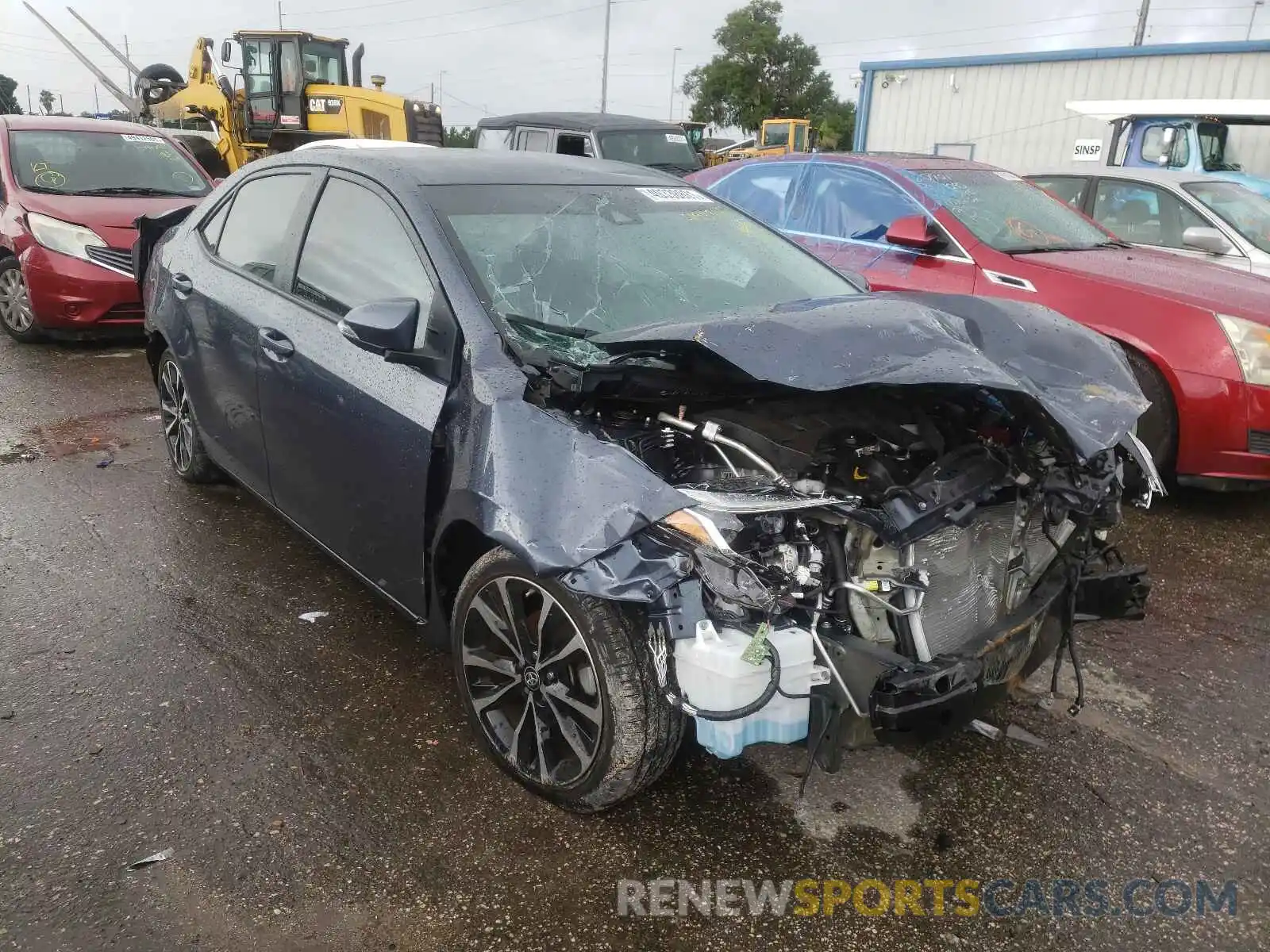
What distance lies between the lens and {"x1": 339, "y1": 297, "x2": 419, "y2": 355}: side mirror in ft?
8.69

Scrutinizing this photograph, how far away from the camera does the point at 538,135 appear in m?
12.3

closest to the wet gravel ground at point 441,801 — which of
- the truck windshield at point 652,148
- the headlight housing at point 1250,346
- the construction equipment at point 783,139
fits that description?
the headlight housing at point 1250,346

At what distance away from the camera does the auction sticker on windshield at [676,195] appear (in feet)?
11.6

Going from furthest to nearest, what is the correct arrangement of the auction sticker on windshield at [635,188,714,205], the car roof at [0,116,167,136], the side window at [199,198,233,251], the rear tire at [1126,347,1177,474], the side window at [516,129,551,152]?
the side window at [516,129,551,152] < the car roof at [0,116,167,136] < the rear tire at [1126,347,1177,474] < the side window at [199,198,233,251] < the auction sticker on windshield at [635,188,714,205]

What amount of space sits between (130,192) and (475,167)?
6021mm

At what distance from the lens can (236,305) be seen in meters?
3.67

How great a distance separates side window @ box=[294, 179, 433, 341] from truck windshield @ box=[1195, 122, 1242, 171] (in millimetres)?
9985

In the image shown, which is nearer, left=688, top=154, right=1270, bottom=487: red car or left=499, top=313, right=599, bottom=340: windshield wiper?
left=499, top=313, right=599, bottom=340: windshield wiper

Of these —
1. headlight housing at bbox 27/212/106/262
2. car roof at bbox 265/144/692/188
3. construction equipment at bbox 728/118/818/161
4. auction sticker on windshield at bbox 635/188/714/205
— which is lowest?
headlight housing at bbox 27/212/106/262

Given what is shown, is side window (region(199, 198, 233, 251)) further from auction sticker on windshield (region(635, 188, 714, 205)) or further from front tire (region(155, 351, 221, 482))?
auction sticker on windshield (region(635, 188, 714, 205))

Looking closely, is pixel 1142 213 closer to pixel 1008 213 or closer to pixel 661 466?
pixel 1008 213

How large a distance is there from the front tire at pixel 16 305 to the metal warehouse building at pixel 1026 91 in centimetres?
1232

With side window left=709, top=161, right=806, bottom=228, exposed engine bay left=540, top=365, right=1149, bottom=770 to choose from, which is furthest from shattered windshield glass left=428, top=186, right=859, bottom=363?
side window left=709, top=161, right=806, bottom=228

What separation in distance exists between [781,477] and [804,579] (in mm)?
317
